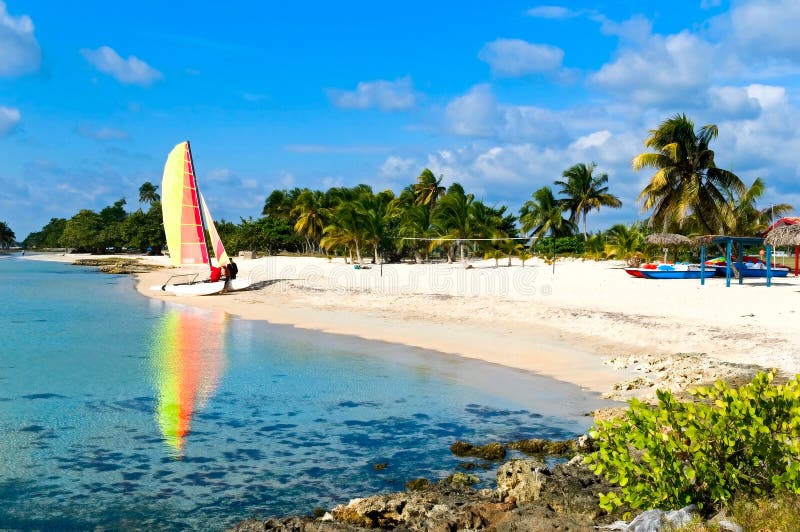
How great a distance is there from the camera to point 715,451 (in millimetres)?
5828

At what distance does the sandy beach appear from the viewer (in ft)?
48.2

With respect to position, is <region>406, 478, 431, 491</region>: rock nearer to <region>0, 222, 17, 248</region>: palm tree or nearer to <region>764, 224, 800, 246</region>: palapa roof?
<region>764, 224, 800, 246</region>: palapa roof

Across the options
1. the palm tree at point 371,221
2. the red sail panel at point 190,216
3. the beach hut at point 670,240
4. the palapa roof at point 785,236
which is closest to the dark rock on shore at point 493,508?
the palapa roof at point 785,236

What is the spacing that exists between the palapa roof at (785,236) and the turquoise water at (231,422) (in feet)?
59.4

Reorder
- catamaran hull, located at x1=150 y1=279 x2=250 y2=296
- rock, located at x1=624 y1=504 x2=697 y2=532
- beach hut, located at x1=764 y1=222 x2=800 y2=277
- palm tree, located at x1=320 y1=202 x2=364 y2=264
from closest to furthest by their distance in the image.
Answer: rock, located at x1=624 y1=504 x2=697 y2=532
beach hut, located at x1=764 y1=222 x2=800 y2=277
catamaran hull, located at x1=150 y1=279 x2=250 y2=296
palm tree, located at x1=320 y1=202 x2=364 y2=264

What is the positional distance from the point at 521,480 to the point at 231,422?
646 cm

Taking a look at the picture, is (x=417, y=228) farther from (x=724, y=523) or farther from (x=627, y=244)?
(x=724, y=523)

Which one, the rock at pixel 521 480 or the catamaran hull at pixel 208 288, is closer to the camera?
the rock at pixel 521 480

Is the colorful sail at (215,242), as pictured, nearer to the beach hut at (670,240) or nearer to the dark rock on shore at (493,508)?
the beach hut at (670,240)

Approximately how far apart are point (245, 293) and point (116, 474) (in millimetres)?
28136

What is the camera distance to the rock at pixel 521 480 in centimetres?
730

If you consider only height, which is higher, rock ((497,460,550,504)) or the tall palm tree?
the tall palm tree

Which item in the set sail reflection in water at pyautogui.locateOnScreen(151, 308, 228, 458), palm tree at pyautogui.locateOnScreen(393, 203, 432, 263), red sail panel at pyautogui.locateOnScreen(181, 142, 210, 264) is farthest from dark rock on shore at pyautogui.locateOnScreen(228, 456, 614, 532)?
palm tree at pyautogui.locateOnScreen(393, 203, 432, 263)

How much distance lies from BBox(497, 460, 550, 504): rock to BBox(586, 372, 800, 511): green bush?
144 centimetres
